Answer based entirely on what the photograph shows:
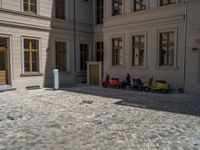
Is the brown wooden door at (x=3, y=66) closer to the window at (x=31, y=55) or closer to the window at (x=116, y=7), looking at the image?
the window at (x=31, y=55)

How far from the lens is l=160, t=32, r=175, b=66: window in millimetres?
12703

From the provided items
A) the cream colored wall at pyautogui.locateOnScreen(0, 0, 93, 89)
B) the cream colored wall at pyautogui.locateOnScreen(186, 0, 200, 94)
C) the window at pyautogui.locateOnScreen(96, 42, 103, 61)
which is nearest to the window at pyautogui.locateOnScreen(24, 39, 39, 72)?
the cream colored wall at pyautogui.locateOnScreen(0, 0, 93, 89)

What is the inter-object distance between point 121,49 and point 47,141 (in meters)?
11.2

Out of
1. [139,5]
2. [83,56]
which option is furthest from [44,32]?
[139,5]

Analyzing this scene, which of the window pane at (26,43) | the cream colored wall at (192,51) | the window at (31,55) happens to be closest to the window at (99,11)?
the window at (31,55)

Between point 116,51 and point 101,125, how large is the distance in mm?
10098

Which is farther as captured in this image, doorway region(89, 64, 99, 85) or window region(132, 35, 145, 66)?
doorway region(89, 64, 99, 85)

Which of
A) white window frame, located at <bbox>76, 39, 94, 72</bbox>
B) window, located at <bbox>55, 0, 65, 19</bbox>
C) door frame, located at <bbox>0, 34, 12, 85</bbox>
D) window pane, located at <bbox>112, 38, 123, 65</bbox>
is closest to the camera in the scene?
door frame, located at <bbox>0, 34, 12, 85</bbox>

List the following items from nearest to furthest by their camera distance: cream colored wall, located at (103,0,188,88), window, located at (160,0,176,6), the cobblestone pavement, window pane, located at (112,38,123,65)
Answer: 1. the cobblestone pavement
2. cream colored wall, located at (103,0,188,88)
3. window, located at (160,0,176,6)
4. window pane, located at (112,38,123,65)

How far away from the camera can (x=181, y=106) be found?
8.75 metres

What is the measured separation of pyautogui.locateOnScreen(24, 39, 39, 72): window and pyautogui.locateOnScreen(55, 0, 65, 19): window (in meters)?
3.12

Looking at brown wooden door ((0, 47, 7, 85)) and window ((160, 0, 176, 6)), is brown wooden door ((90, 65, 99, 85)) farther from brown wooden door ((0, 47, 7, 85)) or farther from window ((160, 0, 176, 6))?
window ((160, 0, 176, 6))

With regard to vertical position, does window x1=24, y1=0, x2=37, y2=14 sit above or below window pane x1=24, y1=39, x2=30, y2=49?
above

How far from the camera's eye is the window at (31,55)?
46.8 ft
